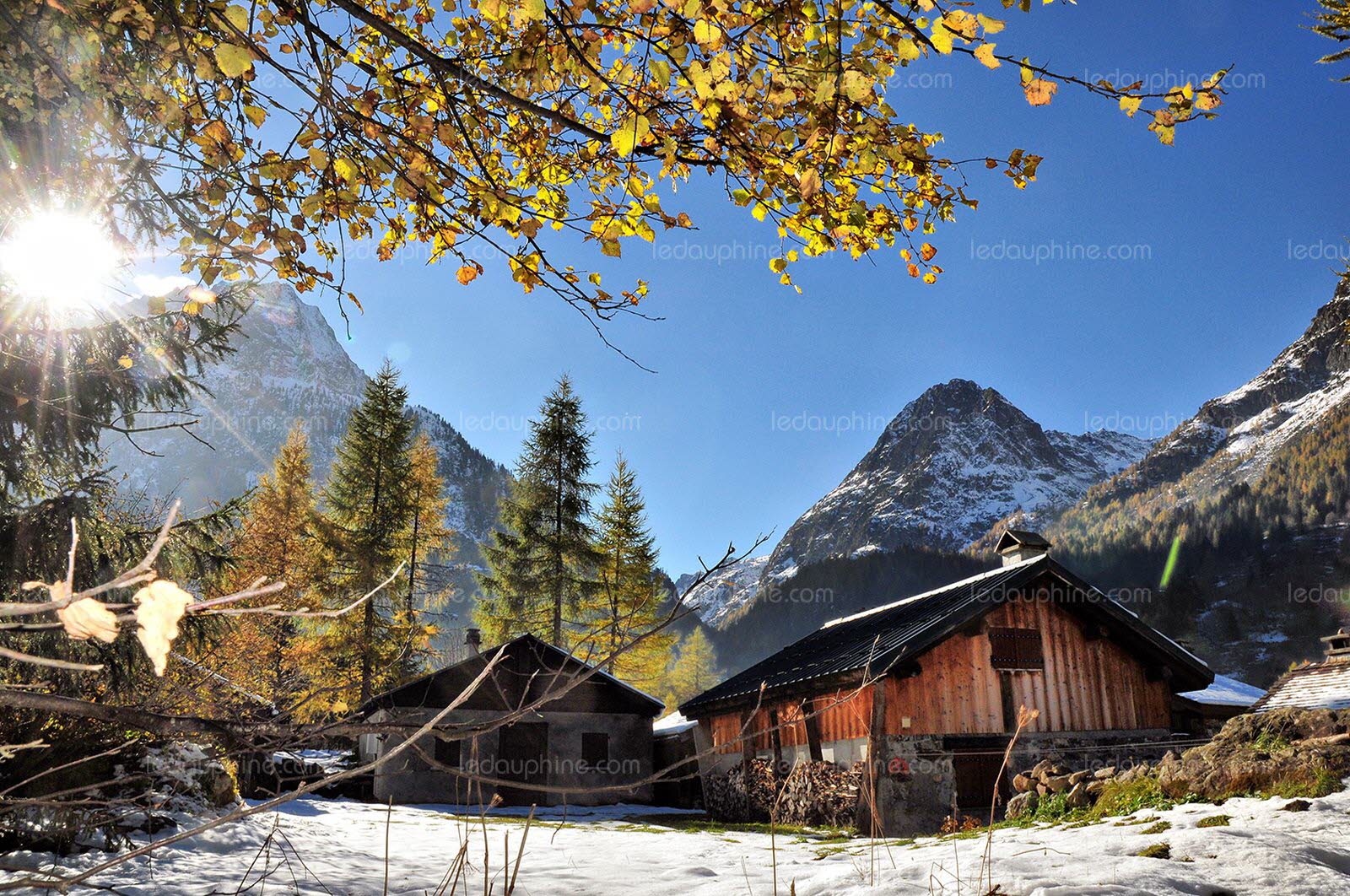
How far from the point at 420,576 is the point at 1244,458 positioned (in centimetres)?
19692

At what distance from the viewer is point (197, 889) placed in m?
5.09

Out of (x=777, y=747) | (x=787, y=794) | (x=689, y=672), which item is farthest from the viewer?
(x=689, y=672)

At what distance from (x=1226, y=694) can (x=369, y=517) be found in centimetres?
2562

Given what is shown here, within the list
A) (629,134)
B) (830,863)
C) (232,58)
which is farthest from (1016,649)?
(232,58)

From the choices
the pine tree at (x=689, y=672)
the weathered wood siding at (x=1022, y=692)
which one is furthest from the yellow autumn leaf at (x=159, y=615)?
the pine tree at (x=689, y=672)

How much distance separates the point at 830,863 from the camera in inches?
271

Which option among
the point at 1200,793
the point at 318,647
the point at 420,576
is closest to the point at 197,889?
the point at 1200,793

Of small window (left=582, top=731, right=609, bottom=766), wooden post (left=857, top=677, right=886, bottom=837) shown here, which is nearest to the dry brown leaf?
wooden post (left=857, top=677, right=886, bottom=837)

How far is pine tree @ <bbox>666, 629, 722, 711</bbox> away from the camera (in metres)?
53.4

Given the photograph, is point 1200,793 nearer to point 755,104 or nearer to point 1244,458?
point 755,104

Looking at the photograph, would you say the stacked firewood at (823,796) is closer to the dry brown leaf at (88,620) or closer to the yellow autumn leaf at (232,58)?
the yellow autumn leaf at (232,58)

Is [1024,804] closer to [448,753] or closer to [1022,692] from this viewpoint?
[1022,692]

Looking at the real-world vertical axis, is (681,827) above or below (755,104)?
below

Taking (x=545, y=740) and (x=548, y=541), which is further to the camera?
(x=548, y=541)
